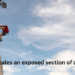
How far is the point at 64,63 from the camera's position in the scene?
41.2m

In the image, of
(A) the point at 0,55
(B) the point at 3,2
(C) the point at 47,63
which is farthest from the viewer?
(A) the point at 0,55

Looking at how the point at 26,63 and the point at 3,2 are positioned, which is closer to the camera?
the point at 26,63

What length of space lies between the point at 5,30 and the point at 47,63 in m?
25.4

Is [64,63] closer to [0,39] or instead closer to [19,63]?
[19,63]

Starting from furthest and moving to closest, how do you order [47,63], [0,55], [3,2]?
1. [0,55]
2. [3,2]
3. [47,63]

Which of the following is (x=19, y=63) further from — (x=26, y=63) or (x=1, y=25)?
(x=1, y=25)

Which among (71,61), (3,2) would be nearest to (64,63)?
(71,61)

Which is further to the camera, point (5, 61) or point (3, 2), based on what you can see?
point (3, 2)

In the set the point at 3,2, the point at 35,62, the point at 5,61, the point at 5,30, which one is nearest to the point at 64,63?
the point at 35,62

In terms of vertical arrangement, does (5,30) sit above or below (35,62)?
above

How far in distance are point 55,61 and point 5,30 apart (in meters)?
26.8

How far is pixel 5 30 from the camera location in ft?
180

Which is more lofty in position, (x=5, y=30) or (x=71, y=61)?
(x=5, y=30)

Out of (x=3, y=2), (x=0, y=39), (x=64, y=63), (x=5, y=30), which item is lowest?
(x=64, y=63)
